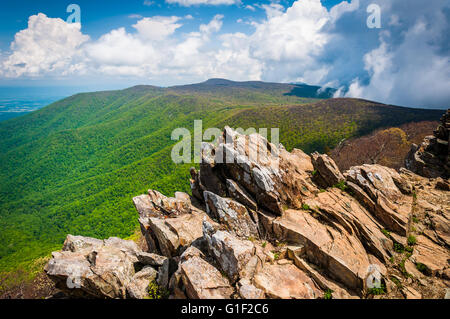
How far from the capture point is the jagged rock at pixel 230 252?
1259cm

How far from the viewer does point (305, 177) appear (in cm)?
2330

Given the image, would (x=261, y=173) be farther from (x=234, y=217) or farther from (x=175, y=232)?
(x=175, y=232)

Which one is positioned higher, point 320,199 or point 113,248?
point 320,199

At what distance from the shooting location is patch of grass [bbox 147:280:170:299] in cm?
1355

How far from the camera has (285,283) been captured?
12227 mm

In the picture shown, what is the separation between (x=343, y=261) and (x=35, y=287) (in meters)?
58.1

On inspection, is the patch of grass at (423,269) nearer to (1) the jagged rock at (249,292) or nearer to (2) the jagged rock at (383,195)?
(2) the jagged rock at (383,195)

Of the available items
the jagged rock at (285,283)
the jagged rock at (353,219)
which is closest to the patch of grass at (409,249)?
the jagged rock at (353,219)

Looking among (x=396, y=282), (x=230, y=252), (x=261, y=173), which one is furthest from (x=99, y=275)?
(x=396, y=282)

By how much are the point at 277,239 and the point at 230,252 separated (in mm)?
4578

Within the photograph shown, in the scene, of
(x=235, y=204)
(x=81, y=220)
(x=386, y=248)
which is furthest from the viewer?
(x=81, y=220)
